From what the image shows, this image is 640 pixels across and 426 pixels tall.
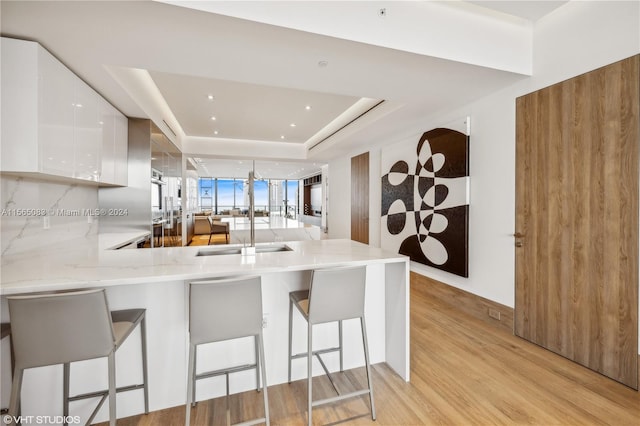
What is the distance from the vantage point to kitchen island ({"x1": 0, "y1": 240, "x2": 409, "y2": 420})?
155 cm

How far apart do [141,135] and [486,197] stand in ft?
14.5

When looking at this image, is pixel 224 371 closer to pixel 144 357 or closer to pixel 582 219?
pixel 144 357

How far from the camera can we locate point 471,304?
3.26 metres

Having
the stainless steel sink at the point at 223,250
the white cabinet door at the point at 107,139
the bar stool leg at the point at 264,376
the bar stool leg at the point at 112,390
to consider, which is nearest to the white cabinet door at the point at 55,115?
the white cabinet door at the point at 107,139

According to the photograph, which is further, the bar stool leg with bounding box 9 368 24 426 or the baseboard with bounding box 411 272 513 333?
the baseboard with bounding box 411 272 513 333

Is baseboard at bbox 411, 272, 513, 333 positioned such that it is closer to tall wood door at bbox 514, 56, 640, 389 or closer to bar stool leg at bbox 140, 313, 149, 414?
tall wood door at bbox 514, 56, 640, 389

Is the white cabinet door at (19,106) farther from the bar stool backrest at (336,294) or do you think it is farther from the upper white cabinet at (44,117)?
the bar stool backrest at (336,294)

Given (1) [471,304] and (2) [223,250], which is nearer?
(2) [223,250]

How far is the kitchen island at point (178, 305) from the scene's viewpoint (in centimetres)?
155

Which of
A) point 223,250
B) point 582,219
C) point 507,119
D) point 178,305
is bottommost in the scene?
point 178,305

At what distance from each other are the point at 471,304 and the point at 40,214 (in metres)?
4.42

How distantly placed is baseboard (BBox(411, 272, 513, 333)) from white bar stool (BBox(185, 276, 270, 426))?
2.55 m

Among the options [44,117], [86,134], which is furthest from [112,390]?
[86,134]

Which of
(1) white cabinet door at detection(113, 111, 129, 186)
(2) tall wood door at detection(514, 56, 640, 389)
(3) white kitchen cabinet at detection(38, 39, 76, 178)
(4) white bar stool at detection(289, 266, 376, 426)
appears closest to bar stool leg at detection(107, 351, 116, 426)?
(4) white bar stool at detection(289, 266, 376, 426)
